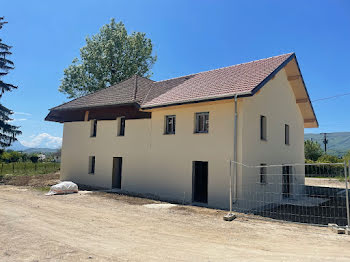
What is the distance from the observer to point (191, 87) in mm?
14523

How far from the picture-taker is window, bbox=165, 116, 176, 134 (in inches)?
551

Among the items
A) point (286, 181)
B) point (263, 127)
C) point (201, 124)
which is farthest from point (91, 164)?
point (286, 181)

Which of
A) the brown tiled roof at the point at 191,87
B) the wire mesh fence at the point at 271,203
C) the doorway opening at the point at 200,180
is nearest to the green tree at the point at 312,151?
the wire mesh fence at the point at 271,203

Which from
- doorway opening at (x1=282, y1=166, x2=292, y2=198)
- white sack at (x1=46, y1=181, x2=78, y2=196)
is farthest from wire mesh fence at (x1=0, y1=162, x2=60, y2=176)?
doorway opening at (x1=282, y1=166, x2=292, y2=198)

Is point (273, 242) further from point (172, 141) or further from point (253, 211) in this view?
point (172, 141)

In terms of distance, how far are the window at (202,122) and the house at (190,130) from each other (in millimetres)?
50

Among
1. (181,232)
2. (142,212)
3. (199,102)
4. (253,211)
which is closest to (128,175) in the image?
(142,212)

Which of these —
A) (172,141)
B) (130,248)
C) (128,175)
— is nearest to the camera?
(130,248)

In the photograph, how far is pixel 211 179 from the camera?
38.6 feet

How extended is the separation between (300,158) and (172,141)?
994 cm

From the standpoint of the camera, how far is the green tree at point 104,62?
97.0ft

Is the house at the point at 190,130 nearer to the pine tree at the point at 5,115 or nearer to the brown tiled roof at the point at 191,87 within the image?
the brown tiled roof at the point at 191,87

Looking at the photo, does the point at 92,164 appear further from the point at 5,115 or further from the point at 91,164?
the point at 5,115

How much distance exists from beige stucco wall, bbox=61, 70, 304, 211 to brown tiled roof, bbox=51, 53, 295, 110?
0.63 m
